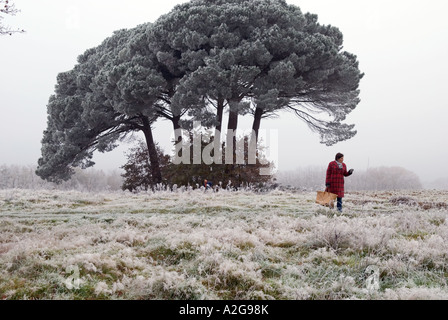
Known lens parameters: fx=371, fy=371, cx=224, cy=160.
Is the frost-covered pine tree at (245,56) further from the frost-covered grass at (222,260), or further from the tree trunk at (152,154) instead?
the frost-covered grass at (222,260)

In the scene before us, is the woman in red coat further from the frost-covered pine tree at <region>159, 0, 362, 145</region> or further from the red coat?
the frost-covered pine tree at <region>159, 0, 362, 145</region>

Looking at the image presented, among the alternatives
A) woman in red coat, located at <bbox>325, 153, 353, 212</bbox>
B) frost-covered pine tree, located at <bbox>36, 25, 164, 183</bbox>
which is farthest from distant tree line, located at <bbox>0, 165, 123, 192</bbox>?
woman in red coat, located at <bbox>325, 153, 353, 212</bbox>

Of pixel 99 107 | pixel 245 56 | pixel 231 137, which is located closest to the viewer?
pixel 245 56

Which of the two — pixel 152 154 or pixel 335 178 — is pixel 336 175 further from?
pixel 152 154

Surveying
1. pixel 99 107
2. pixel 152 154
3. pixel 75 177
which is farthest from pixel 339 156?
pixel 75 177

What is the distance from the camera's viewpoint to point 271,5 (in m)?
21.0

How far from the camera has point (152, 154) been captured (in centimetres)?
2489

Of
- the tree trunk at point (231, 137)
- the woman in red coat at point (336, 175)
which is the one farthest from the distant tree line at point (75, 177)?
the woman in red coat at point (336, 175)

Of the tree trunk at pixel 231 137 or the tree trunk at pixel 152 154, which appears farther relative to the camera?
the tree trunk at pixel 152 154

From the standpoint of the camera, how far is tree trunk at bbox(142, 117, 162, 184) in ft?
79.6

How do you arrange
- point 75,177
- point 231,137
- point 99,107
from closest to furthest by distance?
point 231,137 < point 99,107 < point 75,177

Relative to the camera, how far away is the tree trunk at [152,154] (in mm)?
24250

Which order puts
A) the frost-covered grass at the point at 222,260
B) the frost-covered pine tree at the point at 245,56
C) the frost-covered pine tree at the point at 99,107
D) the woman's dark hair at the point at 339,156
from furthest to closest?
the frost-covered pine tree at the point at 99,107
the frost-covered pine tree at the point at 245,56
the woman's dark hair at the point at 339,156
the frost-covered grass at the point at 222,260
